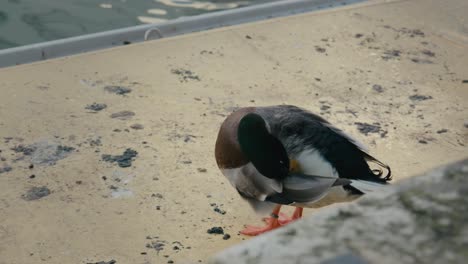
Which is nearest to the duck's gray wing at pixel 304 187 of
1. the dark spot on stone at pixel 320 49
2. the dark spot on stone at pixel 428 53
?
the dark spot on stone at pixel 320 49

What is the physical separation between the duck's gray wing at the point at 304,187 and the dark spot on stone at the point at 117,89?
182 centimetres

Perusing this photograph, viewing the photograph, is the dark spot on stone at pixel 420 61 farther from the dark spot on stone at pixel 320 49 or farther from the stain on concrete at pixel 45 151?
the stain on concrete at pixel 45 151

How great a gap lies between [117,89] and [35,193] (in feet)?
4.17

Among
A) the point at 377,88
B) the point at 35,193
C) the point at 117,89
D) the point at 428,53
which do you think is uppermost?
the point at 428,53

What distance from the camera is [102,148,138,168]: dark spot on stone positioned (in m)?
4.05

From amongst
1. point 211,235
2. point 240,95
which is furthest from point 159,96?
point 211,235

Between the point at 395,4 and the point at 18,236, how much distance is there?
412 centimetres

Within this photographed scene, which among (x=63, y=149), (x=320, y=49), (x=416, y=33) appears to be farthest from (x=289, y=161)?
(x=416, y=33)

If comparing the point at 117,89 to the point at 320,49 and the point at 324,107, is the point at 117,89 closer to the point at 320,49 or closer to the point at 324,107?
the point at 324,107

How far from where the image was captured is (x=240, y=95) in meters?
4.85

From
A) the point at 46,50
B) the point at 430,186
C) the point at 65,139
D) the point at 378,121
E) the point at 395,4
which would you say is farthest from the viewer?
the point at 395,4

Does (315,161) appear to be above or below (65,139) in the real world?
above

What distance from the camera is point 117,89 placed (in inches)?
191

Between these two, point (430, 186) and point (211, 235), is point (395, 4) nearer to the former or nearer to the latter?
point (211, 235)
